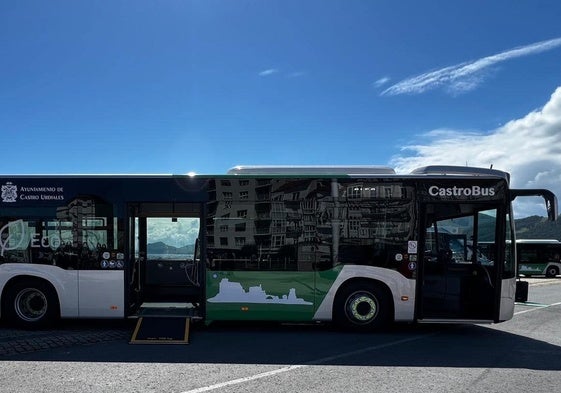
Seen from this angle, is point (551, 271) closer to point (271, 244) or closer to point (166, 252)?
point (166, 252)

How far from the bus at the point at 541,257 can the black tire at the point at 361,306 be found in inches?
1206

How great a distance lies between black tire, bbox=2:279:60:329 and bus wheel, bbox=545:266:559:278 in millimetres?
35732

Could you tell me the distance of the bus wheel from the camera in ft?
119

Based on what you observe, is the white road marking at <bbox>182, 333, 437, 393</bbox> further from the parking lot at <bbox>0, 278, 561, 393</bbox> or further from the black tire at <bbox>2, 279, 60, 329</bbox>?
the black tire at <bbox>2, 279, 60, 329</bbox>

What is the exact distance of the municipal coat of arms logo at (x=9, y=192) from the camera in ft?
31.0

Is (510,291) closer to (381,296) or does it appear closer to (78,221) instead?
(381,296)

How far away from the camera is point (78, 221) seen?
9367 mm

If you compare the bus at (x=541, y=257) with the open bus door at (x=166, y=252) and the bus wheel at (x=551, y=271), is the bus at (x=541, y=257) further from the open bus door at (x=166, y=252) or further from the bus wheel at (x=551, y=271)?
the open bus door at (x=166, y=252)

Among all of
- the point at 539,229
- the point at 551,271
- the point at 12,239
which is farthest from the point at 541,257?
the point at 539,229

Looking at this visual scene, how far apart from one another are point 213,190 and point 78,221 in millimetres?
2513

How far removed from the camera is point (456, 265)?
9.82 meters

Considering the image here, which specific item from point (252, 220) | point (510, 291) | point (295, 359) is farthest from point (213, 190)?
point (510, 291)

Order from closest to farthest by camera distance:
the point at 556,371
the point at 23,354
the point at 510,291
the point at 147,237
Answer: the point at 556,371 < the point at 23,354 < the point at 510,291 < the point at 147,237

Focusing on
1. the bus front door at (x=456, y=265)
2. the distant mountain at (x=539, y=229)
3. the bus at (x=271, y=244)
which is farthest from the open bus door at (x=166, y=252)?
the distant mountain at (x=539, y=229)
